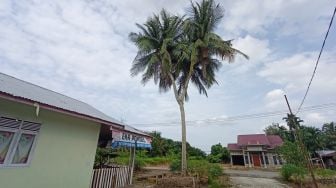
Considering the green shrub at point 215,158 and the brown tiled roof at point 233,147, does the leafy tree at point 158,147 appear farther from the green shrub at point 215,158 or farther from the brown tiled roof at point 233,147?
the brown tiled roof at point 233,147

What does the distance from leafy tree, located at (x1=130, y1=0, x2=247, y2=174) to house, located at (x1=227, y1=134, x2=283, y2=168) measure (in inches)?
729

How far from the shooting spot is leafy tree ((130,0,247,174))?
14.4m

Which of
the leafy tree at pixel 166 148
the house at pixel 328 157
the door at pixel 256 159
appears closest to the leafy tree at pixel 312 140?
the house at pixel 328 157

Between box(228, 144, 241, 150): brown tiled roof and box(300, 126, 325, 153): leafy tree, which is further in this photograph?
box(300, 126, 325, 153): leafy tree

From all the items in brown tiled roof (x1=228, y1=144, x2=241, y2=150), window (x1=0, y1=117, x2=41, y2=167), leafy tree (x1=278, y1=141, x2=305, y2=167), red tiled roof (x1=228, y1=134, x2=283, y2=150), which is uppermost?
red tiled roof (x1=228, y1=134, x2=283, y2=150)

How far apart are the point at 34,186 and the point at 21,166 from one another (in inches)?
28.3

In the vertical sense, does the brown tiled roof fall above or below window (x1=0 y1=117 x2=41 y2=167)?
above

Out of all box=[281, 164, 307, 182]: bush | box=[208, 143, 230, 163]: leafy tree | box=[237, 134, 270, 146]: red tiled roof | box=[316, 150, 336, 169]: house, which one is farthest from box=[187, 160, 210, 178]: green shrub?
box=[316, 150, 336, 169]: house

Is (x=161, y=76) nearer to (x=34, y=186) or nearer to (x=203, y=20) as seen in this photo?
(x=203, y=20)

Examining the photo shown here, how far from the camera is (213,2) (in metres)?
15.5

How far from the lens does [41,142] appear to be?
6.04 meters

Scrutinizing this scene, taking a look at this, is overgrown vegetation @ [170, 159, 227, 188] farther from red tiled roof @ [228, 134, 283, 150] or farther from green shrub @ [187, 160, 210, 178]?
red tiled roof @ [228, 134, 283, 150]

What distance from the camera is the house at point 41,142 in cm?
522

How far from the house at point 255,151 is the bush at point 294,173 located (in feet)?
50.5
